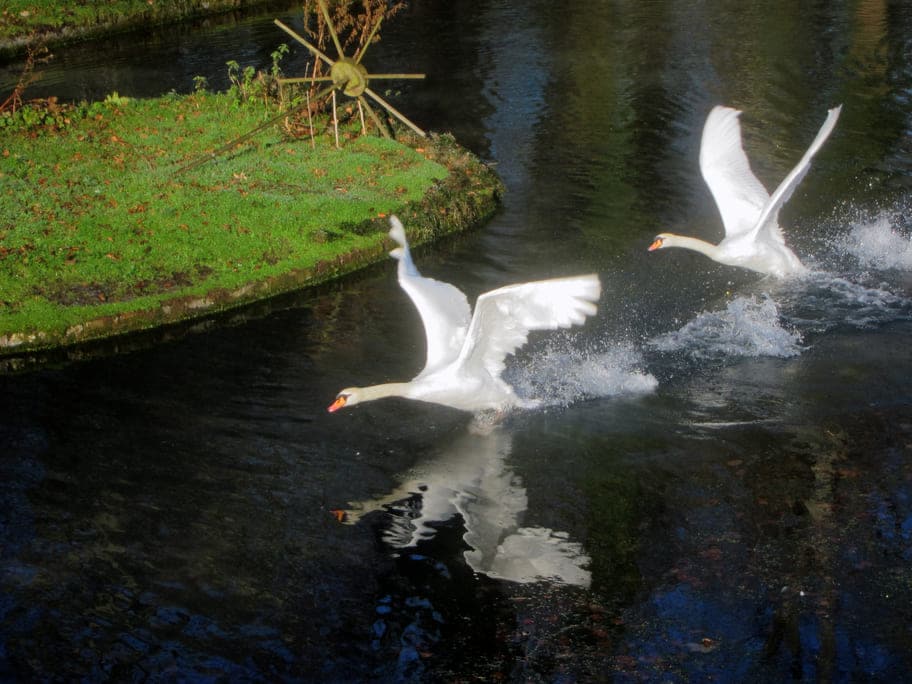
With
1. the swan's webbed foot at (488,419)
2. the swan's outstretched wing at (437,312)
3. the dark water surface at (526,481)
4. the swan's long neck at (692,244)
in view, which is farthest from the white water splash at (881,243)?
the swan's outstretched wing at (437,312)

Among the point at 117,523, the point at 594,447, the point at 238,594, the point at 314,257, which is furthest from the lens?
the point at 314,257

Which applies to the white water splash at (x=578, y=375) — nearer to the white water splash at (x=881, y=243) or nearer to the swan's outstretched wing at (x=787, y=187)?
the swan's outstretched wing at (x=787, y=187)

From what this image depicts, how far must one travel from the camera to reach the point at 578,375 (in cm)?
1366

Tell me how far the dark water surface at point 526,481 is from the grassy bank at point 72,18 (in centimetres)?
1808

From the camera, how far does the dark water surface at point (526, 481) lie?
9.16 meters

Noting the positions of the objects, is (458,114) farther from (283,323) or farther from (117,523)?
(117,523)

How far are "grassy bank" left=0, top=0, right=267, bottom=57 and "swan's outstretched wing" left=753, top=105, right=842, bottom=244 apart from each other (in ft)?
77.0

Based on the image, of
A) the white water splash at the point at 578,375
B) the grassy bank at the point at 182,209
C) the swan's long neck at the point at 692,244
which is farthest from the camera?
the swan's long neck at the point at 692,244

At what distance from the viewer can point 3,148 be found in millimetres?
20109

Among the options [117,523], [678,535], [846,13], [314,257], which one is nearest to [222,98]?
[314,257]

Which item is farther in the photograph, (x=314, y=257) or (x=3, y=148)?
(x=3, y=148)

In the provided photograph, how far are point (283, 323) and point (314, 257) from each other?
5.33 feet

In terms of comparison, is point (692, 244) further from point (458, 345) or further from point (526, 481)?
point (526, 481)

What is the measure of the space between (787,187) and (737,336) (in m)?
2.00
